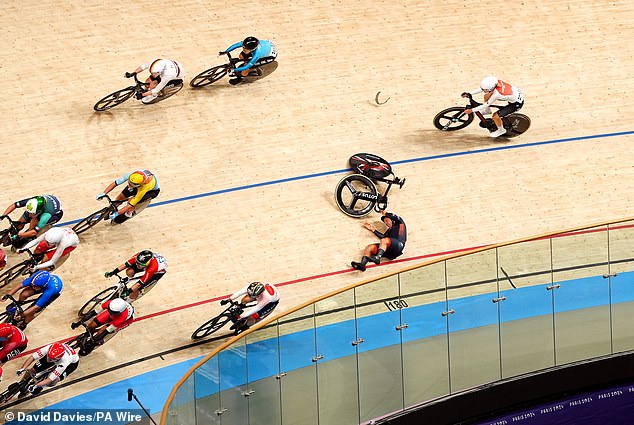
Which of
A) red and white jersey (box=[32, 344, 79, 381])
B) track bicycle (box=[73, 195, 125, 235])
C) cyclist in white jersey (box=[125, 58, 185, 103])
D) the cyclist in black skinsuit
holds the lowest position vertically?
the cyclist in black skinsuit

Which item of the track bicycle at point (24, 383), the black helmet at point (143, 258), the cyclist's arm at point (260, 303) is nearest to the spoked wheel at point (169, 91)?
the black helmet at point (143, 258)

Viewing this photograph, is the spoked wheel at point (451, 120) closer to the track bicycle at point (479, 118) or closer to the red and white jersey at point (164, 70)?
the track bicycle at point (479, 118)

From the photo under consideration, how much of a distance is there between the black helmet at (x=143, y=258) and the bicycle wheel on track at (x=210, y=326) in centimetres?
79

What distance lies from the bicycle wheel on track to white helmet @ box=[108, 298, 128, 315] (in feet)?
2.81

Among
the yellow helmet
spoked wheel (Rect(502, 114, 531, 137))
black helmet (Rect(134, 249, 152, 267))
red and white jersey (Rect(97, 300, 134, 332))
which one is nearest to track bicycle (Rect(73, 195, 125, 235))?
the yellow helmet

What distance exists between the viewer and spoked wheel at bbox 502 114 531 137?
12.8m

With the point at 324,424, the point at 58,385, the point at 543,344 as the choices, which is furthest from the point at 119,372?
the point at 543,344

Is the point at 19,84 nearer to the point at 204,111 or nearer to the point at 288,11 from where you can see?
the point at 204,111

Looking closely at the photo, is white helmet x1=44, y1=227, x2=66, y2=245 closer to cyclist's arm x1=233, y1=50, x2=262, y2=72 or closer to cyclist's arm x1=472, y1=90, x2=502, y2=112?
cyclist's arm x1=233, y1=50, x2=262, y2=72

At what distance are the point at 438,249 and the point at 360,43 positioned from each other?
11.2 ft

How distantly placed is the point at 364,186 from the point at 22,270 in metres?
3.66

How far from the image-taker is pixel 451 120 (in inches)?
507

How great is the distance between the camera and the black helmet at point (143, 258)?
10438 millimetres

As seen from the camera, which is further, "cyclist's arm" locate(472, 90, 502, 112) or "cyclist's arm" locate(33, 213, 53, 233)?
"cyclist's arm" locate(472, 90, 502, 112)
